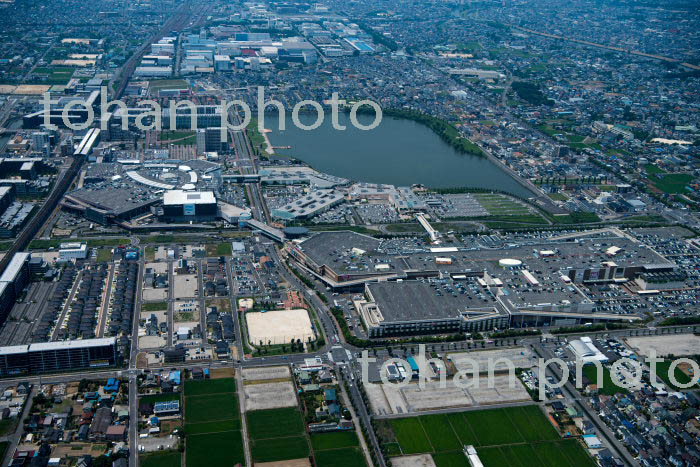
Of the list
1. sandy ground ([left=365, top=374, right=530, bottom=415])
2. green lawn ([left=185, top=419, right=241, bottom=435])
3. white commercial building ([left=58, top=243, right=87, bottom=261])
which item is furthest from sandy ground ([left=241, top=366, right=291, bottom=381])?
white commercial building ([left=58, top=243, right=87, bottom=261])

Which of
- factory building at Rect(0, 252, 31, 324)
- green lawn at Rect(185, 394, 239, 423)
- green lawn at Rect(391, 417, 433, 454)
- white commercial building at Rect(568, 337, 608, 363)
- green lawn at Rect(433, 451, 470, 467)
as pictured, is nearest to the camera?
green lawn at Rect(433, 451, 470, 467)

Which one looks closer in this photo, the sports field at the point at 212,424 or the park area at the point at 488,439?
the sports field at the point at 212,424

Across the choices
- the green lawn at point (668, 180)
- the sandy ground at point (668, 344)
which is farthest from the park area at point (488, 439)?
the green lawn at point (668, 180)

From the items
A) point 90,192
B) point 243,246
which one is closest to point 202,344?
point 243,246

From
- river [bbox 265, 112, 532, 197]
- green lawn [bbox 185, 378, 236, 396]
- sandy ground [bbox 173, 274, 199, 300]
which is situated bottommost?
green lawn [bbox 185, 378, 236, 396]

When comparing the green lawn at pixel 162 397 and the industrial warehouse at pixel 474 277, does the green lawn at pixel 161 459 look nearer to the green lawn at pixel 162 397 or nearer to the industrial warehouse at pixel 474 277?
the green lawn at pixel 162 397

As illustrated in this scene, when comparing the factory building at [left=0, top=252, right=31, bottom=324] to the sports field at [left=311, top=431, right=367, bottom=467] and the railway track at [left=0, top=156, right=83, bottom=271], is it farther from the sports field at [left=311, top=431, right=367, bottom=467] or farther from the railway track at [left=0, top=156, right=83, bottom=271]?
the sports field at [left=311, top=431, right=367, bottom=467]
